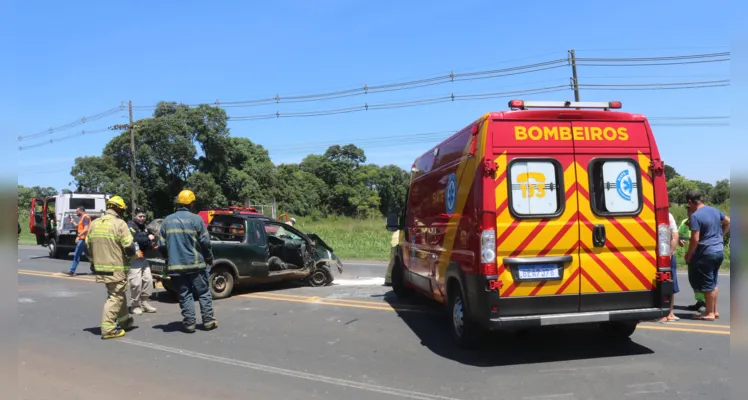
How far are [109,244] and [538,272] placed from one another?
552 cm

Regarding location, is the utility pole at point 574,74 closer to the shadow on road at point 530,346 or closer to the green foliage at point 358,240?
the green foliage at point 358,240

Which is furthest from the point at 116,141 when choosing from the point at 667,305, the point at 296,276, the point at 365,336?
the point at 667,305

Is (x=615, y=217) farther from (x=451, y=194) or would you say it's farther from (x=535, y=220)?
(x=451, y=194)

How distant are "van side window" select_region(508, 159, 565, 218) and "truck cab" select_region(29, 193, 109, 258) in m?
16.9

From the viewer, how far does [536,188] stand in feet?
17.4

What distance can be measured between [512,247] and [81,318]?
6971mm

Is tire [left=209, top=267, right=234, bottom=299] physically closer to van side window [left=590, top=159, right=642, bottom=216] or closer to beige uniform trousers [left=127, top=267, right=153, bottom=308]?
beige uniform trousers [left=127, top=267, right=153, bottom=308]

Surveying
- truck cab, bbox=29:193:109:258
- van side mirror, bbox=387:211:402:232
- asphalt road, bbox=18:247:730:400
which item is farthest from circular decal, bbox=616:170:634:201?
truck cab, bbox=29:193:109:258

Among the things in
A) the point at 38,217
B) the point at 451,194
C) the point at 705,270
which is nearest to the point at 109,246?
the point at 451,194

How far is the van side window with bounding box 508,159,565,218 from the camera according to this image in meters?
5.26

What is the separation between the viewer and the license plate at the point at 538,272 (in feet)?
17.1

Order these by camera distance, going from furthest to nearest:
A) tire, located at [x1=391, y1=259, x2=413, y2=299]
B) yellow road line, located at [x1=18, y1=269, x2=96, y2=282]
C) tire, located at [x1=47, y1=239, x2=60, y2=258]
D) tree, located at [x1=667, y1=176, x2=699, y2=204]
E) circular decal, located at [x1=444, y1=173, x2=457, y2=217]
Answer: tree, located at [x1=667, y1=176, x2=699, y2=204]
tire, located at [x1=47, y1=239, x2=60, y2=258]
yellow road line, located at [x1=18, y1=269, x2=96, y2=282]
tire, located at [x1=391, y1=259, x2=413, y2=299]
circular decal, located at [x1=444, y1=173, x2=457, y2=217]

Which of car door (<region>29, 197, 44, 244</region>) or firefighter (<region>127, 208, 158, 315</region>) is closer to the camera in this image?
firefighter (<region>127, 208, 158, 315</region>)

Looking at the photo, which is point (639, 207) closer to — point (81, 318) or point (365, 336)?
point (365, 336)
